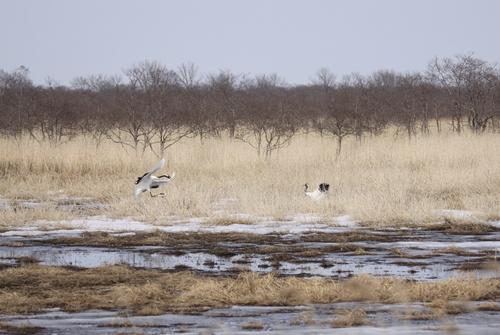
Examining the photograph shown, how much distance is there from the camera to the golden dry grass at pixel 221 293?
475 cm

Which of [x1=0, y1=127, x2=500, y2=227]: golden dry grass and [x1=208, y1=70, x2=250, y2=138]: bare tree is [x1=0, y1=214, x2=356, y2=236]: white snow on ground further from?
[x1=208, y1=70, x2=250, y2=138]: bare tree

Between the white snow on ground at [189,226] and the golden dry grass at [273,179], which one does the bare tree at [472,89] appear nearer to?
the golden dry grass at [273,179]

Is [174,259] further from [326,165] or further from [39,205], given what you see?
[326,165]

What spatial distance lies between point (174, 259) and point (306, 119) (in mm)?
18859

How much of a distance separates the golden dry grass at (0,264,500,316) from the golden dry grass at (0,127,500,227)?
4208mm

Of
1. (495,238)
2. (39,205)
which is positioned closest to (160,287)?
(495,238)

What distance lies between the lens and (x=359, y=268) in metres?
6.26

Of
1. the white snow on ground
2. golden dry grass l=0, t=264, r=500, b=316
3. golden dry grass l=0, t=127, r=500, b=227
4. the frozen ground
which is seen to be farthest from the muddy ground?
→ golden dry grass l=0, t=127, r=500, b=227

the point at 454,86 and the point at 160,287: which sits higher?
the point at 454,86

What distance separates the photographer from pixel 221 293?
196 inches

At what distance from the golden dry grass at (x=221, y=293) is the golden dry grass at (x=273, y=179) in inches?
166

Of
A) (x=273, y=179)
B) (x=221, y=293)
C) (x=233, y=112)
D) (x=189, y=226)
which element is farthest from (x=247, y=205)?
(x=233, y=112)

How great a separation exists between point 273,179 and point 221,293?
9266 mm

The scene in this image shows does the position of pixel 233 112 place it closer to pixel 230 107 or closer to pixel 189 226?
pixel 230 107
